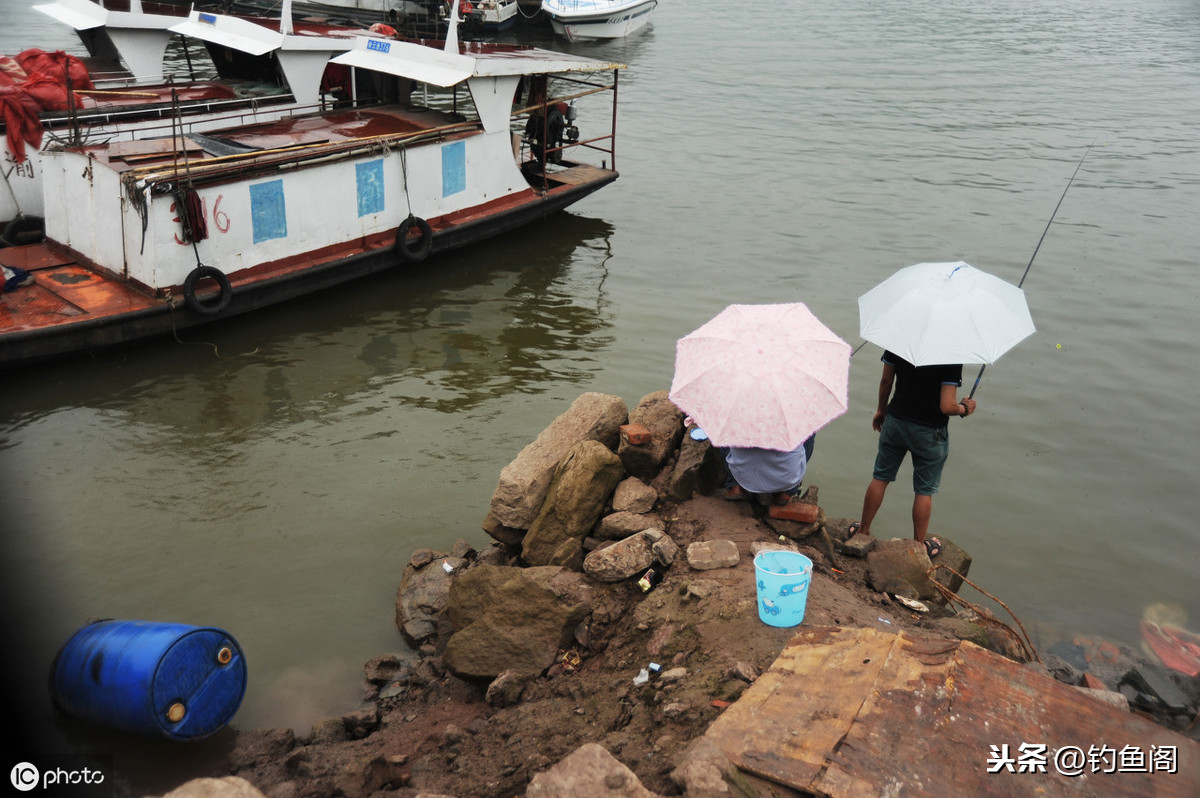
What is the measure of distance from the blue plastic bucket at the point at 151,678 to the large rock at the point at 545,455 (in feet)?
6.47

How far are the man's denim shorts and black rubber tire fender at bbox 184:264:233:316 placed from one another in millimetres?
7667

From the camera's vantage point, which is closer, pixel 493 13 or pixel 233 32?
pixel 233 32

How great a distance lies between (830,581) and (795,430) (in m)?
0.97

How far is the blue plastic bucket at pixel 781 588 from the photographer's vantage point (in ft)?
15.1

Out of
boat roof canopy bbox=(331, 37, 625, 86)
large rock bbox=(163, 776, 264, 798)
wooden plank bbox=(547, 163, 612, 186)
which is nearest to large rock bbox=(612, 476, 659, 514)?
large rock bbox=(163, 776, 264, 798)

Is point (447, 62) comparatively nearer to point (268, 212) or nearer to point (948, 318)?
point (268, 212)

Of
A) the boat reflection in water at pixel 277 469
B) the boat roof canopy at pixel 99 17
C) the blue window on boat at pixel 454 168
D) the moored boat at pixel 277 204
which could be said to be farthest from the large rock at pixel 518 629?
the boat roof canopy at pixel 99 17

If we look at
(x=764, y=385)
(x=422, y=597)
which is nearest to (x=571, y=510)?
(x=422, y=597)

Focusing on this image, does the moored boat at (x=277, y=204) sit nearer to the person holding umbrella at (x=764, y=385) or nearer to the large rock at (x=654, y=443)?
the large rock at (x=654, y=443)

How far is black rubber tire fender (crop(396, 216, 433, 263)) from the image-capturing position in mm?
12211

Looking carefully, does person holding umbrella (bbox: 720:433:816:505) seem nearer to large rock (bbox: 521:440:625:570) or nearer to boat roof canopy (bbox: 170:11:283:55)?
large rock (bbox: 521:440:625:570)

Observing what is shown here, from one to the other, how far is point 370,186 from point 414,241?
3.17ft

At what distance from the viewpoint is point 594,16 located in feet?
107

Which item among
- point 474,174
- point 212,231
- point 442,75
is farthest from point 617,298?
point 212,231
